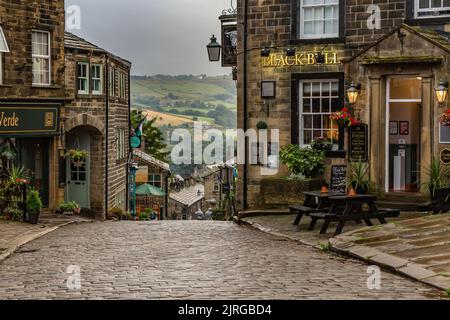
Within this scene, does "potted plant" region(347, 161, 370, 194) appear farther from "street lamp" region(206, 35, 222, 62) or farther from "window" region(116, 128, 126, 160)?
"window" region(116, 128, 126, 160)

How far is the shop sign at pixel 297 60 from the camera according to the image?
20.3 meters

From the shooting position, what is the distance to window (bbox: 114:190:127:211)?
35.5 metres

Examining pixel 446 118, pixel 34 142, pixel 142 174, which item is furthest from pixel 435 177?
pixel 142 174

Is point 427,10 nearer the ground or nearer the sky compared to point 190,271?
nearer the sky

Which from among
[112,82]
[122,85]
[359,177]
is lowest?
[359,177]

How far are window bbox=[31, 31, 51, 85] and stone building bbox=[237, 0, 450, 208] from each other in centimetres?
723

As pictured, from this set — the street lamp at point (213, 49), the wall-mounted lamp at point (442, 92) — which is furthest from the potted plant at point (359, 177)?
the street lamp at point (213, 49)

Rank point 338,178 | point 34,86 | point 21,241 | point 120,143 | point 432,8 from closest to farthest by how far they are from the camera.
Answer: point 21,241 → point 432,8 → point 338,178 → point 34,86 → point 120,143

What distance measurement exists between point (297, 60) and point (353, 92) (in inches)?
123

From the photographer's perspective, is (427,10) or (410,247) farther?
(427,10)

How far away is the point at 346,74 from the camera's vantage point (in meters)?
18.4

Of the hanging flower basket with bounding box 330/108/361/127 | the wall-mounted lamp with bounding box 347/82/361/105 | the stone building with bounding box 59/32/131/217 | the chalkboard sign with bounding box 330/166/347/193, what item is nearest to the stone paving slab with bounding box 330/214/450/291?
the hanging flower basket with bounding box 330/108/361/127

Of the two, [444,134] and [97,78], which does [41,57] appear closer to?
[97,78]
